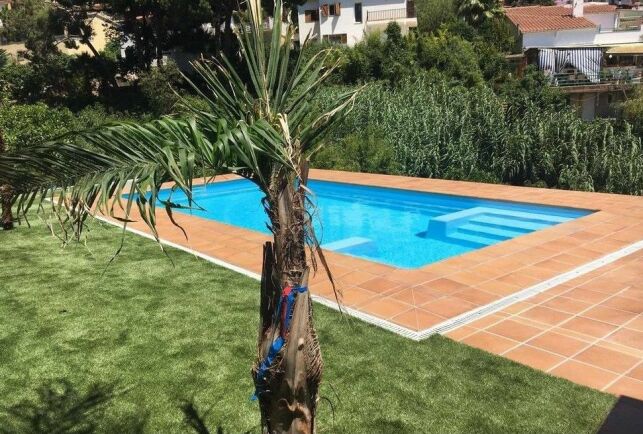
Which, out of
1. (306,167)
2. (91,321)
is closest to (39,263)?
(91,321)

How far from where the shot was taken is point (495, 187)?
1166cm

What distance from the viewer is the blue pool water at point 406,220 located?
937 centimetres

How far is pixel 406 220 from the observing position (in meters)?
11.3

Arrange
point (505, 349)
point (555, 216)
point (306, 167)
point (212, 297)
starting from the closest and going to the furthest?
point (306, 167) < point (505, 349) < point (212, 297) < point (555, 216)

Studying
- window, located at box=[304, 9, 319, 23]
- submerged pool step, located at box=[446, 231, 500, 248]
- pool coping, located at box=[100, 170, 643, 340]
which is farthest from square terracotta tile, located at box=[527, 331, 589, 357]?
window, located at box=[304, 9, 319, 23]

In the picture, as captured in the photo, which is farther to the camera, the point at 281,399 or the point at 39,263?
the point at 39,263

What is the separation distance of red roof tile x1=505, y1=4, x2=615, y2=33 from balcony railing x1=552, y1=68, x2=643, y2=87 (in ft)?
20.3

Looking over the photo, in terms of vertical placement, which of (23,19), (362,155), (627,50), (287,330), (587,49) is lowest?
(287,330)

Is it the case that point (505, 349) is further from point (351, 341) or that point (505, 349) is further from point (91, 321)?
→ point (91, 321)

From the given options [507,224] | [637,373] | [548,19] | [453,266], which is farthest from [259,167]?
[548,19]

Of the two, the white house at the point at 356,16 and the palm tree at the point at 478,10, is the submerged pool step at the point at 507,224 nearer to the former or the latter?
the palm tree at the point at 478,10

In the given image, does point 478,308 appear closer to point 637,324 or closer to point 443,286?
point 443,286

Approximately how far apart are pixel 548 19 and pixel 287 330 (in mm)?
42539

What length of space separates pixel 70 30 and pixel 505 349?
30105 millimetres
